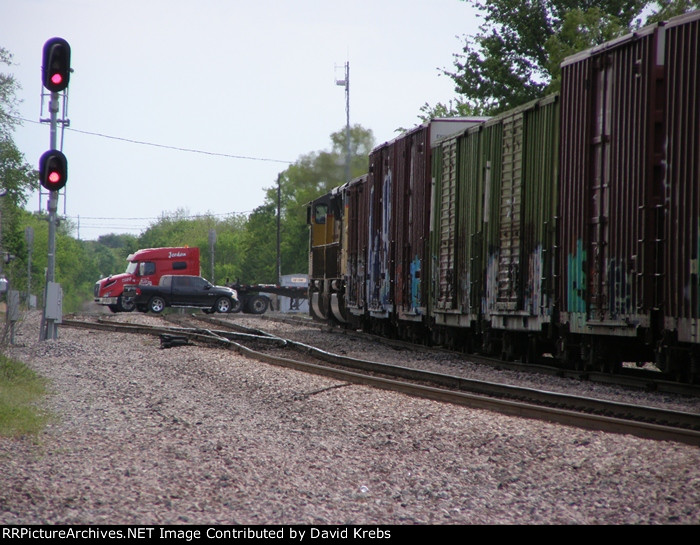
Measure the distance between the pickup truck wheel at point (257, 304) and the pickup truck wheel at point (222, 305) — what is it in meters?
2.32

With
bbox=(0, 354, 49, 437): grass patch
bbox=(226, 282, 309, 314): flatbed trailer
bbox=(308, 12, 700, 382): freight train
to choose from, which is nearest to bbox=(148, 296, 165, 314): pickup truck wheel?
bbox=(226, 282, 309, 314): flatbed trailer

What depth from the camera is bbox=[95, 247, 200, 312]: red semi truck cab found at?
40.2 metres

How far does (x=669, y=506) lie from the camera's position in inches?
200

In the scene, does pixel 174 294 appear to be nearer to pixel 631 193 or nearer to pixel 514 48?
pixel 514 48

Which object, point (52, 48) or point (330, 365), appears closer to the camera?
point (52, 48)

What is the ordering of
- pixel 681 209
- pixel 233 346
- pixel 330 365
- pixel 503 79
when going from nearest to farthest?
1. pixel 681 209
2. pixel 330 365
3. pixel 233 346
4. pixel 503 79

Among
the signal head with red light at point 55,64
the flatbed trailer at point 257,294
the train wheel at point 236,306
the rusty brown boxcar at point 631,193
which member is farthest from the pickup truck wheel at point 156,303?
the rusty brown boxcar at point 631,193

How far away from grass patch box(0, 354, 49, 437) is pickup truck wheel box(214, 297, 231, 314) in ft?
88.2

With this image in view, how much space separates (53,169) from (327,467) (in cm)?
799

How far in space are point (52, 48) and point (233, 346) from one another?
7714 millimetres

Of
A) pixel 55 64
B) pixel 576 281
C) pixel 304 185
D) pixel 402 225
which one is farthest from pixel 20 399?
pixel 304 185

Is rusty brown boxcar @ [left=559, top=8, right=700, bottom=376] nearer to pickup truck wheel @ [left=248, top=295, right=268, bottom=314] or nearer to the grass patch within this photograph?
the grass patch

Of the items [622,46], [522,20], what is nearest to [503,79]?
[522,20]

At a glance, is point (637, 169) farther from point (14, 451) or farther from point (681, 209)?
point (14, 451)
